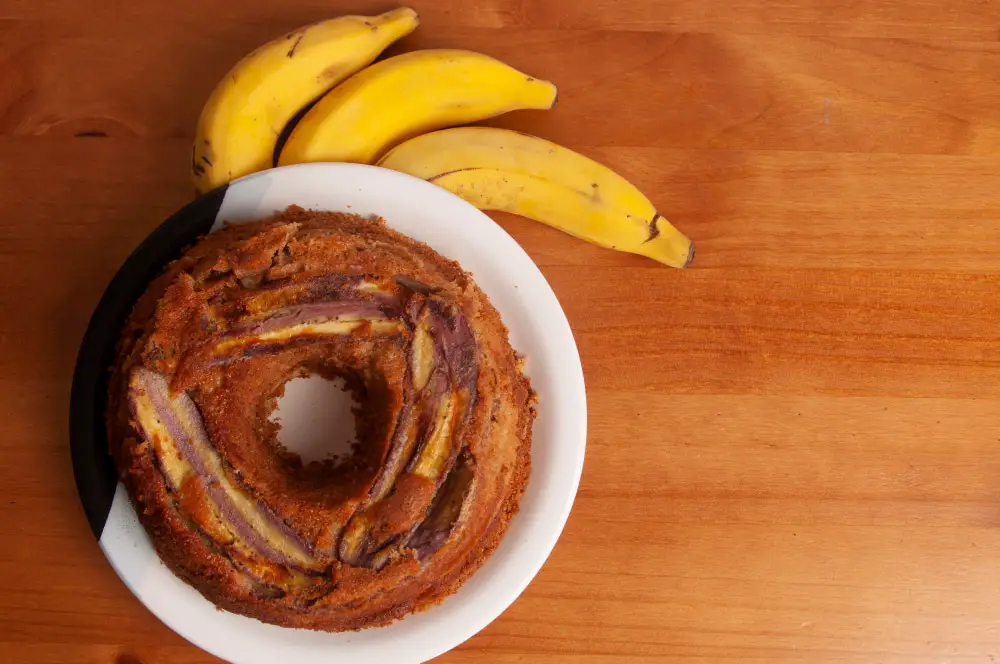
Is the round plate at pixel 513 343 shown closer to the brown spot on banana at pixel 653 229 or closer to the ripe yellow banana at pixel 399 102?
the ripe yellow banana at pixel 399 102

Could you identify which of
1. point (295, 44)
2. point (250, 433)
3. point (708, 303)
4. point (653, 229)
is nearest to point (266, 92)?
point (295, 44)

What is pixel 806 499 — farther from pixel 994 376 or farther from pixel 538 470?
pixel 538 470

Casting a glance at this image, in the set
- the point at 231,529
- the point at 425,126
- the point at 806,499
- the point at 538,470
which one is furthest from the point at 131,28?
the point at 806,499

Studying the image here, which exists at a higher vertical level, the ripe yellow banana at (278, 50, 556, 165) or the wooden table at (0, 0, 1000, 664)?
the ripe yellow banana at (278, 50, 556, 165)

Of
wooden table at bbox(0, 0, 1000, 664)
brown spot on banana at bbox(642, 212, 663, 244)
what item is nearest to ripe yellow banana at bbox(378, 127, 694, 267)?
brown spot on banana at bbox(642, 212, 663, 244)

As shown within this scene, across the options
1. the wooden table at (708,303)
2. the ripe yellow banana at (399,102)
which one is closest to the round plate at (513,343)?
the ripe yellow banana at (399,102)

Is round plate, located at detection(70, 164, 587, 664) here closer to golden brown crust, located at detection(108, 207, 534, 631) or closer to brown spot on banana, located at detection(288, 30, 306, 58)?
golden brown crust, located at detection(108, 207, 534, 631)

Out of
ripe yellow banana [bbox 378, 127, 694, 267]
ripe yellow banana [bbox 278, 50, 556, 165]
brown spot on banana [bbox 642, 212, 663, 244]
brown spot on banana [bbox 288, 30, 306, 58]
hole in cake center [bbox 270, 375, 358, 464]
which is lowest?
hole in cake center [bbox 270, 375, 358, 464]
